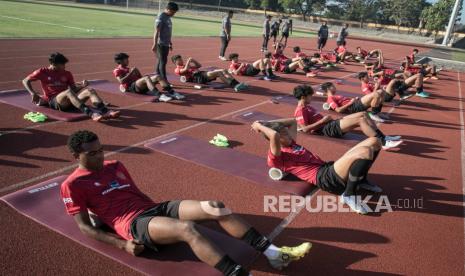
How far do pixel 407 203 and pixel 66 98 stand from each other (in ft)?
19.4

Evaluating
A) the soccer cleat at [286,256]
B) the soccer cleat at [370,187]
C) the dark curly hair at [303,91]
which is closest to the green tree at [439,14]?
the dark curly hair at [303,91]

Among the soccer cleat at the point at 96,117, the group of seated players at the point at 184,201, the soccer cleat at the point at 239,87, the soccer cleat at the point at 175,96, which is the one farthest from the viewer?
the soccer cleat at the point at 239,87

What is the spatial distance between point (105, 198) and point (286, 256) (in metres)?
1.67

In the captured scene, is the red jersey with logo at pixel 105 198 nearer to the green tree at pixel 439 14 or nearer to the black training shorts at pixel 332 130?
the black training shorts at pixel 332 130

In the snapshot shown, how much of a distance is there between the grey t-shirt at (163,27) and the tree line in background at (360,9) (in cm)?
5751

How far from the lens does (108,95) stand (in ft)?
27.7

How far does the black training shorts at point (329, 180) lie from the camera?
435cm

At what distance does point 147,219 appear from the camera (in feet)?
9.84

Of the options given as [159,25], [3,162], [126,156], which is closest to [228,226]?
[126,156]

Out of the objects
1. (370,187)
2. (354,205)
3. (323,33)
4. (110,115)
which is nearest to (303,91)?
(370,187)

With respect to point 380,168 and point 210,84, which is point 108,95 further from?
point 380,168

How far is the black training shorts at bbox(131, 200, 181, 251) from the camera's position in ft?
9.82

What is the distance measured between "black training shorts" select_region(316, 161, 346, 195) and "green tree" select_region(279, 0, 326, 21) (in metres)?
69.5

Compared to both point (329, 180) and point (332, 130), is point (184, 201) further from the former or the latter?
point (332, 130)
